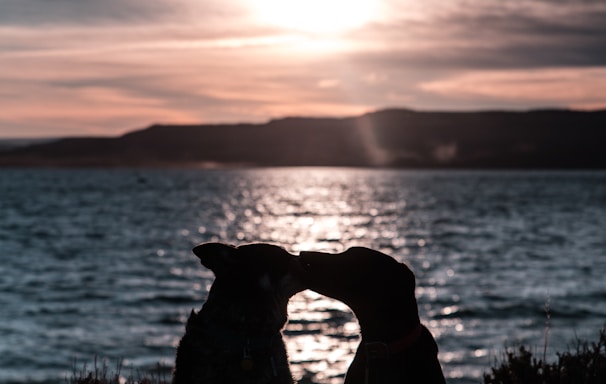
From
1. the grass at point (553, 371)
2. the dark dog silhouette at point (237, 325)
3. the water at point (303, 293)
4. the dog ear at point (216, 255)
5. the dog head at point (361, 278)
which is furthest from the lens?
the water at point (303, 293)

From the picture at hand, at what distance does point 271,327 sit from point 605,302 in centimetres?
2583

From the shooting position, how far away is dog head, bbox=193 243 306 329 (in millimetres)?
6164

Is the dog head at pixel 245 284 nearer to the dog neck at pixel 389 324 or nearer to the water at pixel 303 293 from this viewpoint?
the dog neck at pixel 389 324

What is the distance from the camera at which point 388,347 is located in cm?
658

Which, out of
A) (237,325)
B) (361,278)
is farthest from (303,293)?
(237,325)

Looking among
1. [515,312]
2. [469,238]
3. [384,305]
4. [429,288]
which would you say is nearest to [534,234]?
[469,238]

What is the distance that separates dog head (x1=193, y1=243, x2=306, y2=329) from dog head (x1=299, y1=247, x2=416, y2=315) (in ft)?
1.45

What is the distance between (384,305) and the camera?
21.9 ft

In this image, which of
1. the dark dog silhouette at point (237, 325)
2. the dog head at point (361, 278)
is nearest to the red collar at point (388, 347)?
the dog head at point (361, 278)

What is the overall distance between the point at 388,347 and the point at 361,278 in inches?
23.2

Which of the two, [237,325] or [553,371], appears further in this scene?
[553,371]

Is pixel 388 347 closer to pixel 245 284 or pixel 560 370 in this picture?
pixel 245 284

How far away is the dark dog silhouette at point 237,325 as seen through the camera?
20.5 ft

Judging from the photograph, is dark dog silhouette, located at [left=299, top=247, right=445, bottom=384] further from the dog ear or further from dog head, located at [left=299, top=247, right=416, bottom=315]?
the dog ear
